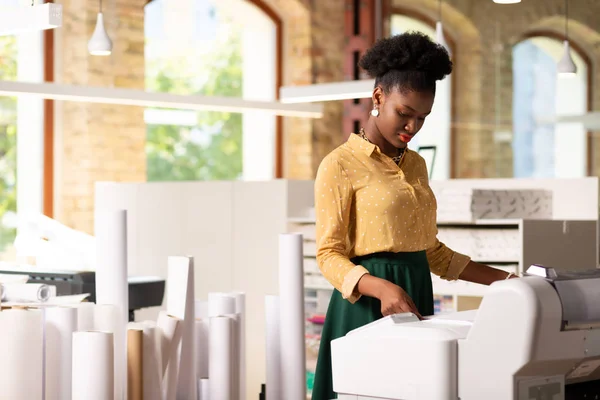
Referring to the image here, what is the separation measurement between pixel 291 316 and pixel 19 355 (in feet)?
2.01

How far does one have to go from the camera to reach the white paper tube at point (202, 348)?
2271 mm

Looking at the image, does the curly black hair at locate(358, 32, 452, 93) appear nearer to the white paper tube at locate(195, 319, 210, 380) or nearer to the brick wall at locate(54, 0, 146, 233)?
the white paper tube at locate(195, 319, 210, 380)

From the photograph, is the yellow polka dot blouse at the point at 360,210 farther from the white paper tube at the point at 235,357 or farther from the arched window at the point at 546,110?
the arched window at the point at 546,110

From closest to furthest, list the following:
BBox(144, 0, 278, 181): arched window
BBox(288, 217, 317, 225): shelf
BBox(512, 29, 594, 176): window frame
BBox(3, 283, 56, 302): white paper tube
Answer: BBox(3, 283, 56, 302): white paper tube
BBox(288, 217, 317, 225): shelf
BBox(512, 29, 594, 176): window frame
BBox(144, 0, 278, 181): arched window

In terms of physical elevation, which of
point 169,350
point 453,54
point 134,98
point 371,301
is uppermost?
point 453,54

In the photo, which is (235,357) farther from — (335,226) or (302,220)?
(302,220)

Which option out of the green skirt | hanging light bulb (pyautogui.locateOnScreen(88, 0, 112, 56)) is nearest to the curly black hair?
the green skirt

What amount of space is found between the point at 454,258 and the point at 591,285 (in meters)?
0.62

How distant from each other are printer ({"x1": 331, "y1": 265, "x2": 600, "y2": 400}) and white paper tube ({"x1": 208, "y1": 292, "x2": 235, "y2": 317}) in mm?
789

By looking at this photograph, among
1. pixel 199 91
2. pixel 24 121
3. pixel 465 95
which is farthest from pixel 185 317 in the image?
pixel 199 91

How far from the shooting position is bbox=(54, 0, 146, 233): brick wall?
287 inches

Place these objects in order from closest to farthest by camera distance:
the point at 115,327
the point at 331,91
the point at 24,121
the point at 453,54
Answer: the point at 115,327, the point at 331,91, the point at 24,121, the point at 453,54

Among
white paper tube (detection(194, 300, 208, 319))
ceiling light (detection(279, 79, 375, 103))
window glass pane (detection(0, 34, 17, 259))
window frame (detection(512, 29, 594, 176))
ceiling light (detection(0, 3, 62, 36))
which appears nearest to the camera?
white paper tube (detection(194, 300, 208, 319))

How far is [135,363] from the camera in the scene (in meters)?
1.98
